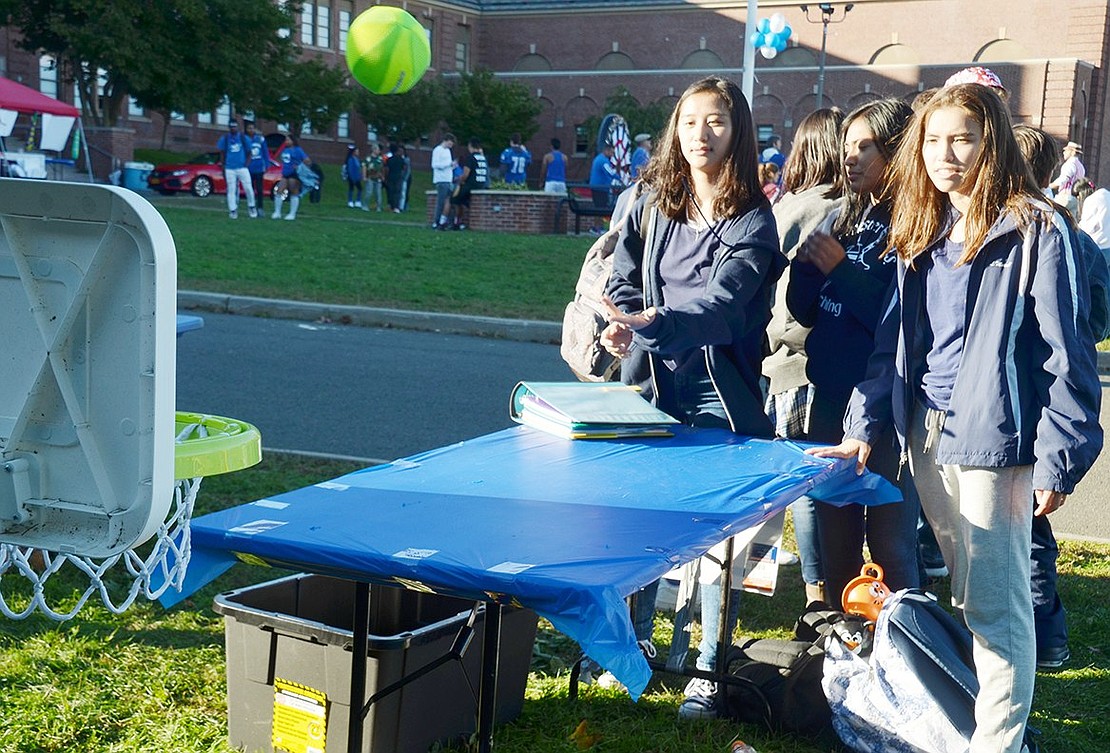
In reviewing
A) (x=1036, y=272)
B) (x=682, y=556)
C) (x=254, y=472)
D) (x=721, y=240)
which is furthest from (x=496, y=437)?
(x=254, y=472)

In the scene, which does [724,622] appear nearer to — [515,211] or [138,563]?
[138,563]

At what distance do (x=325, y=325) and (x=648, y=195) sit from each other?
900 centimetres

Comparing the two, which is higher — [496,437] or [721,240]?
[721,240]

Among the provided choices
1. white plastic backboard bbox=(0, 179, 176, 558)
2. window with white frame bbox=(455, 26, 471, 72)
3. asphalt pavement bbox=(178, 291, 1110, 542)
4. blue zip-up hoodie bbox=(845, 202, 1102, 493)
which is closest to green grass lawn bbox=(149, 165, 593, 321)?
asphalt pavement bbox=(178, 291, 1110, 542)

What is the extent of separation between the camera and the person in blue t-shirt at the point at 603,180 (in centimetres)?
2364

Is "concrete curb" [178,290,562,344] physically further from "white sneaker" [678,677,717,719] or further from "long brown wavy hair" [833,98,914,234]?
"white sneaker" [678,677,717,719]

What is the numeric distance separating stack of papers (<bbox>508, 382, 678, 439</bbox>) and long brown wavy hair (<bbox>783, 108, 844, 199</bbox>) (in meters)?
1.11

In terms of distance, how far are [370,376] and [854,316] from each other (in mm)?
6368

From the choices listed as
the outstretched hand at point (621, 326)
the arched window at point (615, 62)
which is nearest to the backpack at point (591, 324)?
the outstretched hand at point (621, 326)

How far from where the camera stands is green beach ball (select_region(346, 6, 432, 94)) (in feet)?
52.8

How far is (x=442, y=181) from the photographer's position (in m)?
24.0

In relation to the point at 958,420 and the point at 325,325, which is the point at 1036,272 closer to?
the point at 958,420

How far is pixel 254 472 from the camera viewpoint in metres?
6.45

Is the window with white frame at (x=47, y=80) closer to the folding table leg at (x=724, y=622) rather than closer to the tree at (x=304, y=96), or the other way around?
the tree at (x=304, y=96)
